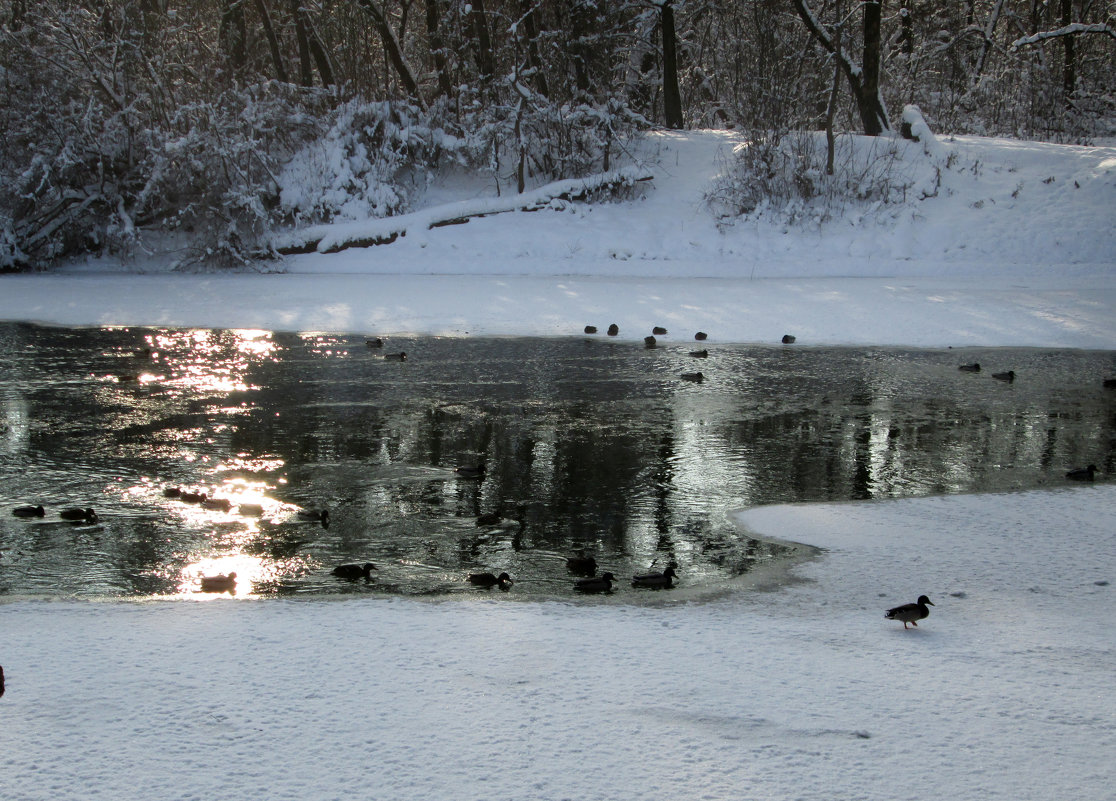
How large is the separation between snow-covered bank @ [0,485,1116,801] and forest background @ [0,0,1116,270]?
18.2 m

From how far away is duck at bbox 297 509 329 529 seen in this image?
657 centimetres

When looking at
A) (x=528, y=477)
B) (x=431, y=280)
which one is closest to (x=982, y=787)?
(x=528, y=477)

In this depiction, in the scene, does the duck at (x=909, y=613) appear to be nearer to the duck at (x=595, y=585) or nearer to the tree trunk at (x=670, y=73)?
the duck at (x=595, y=585)

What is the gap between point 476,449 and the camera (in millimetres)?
8617

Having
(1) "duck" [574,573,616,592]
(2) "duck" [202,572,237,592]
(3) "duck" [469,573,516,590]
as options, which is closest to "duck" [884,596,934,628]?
(1) "duck" [574,573,616,592]

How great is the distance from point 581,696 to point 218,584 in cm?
238

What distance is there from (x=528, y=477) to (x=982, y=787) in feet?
15.3

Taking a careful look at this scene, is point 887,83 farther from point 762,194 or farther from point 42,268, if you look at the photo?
point 42,268

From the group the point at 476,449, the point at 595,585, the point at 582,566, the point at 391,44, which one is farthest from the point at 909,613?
the point at 391,44

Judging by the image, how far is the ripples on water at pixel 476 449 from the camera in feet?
19.7

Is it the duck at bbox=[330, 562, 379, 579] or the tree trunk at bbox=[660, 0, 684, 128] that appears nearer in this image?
the duck at bbox=[330, 562, 379, 579]

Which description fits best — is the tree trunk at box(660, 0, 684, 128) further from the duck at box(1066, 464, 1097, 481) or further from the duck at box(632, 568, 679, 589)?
the duck at box(632, 568, 679, 589)

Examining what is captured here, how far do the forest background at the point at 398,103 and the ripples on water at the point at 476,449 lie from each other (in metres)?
9.32

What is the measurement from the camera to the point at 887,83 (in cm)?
3194
